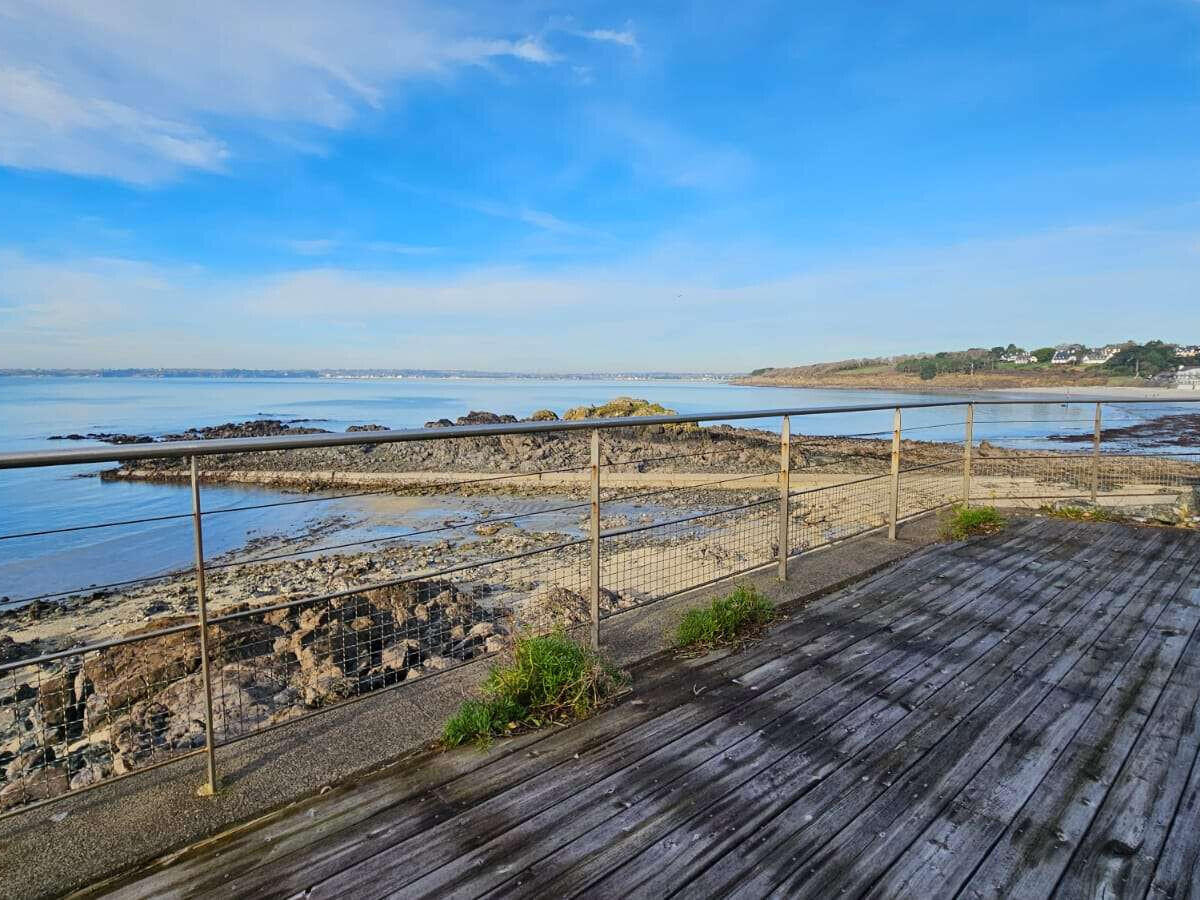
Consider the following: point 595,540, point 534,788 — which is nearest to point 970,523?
point 595,540

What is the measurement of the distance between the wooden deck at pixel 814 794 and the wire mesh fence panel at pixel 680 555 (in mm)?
2528

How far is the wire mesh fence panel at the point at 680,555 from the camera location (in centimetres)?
634

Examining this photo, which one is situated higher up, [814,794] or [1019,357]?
[1019,357]

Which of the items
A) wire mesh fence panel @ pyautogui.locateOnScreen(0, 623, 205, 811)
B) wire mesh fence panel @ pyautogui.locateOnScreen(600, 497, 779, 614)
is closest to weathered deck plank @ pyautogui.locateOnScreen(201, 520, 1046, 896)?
wire mesh fence panel @ pyautogui.locateOnScreen(0, 623, 205, 811)

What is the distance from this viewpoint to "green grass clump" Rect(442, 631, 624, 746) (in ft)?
8.07

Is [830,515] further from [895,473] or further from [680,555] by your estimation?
[895,473]

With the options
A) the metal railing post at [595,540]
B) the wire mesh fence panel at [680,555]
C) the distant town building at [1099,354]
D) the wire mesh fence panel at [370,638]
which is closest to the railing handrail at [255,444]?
the metal railing post at [595,540]

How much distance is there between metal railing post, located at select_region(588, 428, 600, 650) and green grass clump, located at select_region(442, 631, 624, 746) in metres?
0.36

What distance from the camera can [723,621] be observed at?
332cm

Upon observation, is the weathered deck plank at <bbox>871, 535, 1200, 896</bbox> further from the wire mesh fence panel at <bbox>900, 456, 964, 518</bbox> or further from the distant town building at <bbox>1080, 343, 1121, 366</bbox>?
the distant town building at <bbox>1080, 343, 1121, 366</bbox>

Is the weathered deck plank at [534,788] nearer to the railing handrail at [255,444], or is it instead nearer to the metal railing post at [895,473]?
the railing handrail at [255,444]

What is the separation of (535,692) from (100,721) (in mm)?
2757

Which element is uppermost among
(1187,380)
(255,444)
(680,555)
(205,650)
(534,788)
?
(1187,380)

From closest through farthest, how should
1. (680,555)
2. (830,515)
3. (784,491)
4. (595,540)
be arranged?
1. (595,540)
2. (784,491)
3. (680,555)
4. (830,515)
